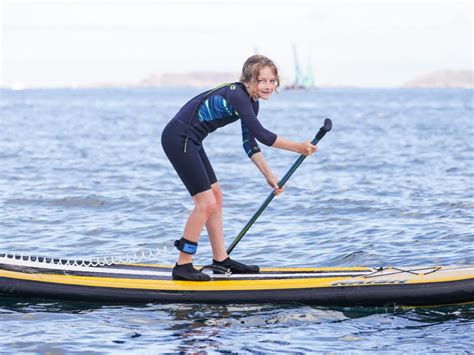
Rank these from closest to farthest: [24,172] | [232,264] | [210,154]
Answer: [232,264], [24,172], [210,154]

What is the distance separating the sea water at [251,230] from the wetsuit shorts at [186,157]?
116 cm

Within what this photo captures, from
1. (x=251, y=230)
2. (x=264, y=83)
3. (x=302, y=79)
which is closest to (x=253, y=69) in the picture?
(x=264, y=83)

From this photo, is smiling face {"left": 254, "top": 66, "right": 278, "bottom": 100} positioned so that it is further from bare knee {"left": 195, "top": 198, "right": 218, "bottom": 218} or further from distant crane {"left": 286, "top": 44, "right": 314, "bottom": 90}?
distant crane {"left": 286, "top": 44, "right": 314, "bottom": 90}

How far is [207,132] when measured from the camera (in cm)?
805

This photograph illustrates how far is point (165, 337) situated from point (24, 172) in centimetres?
1424

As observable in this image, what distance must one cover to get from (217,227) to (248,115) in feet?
4.11

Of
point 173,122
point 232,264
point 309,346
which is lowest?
point 309,346

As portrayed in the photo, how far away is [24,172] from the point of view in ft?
68.1

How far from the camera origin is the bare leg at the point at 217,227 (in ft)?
26.8

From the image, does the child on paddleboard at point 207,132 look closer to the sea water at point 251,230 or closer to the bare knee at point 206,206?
the bare knee at point 206,206

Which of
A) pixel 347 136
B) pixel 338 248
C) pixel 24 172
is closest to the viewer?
pixel 338 248

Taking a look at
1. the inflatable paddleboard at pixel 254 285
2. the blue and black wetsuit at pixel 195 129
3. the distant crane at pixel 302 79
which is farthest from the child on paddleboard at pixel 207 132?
the distant crane at pixel 302 79

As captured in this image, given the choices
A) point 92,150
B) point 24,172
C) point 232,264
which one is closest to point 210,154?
point 92,150

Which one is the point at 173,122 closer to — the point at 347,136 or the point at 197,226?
the point at 197,226
